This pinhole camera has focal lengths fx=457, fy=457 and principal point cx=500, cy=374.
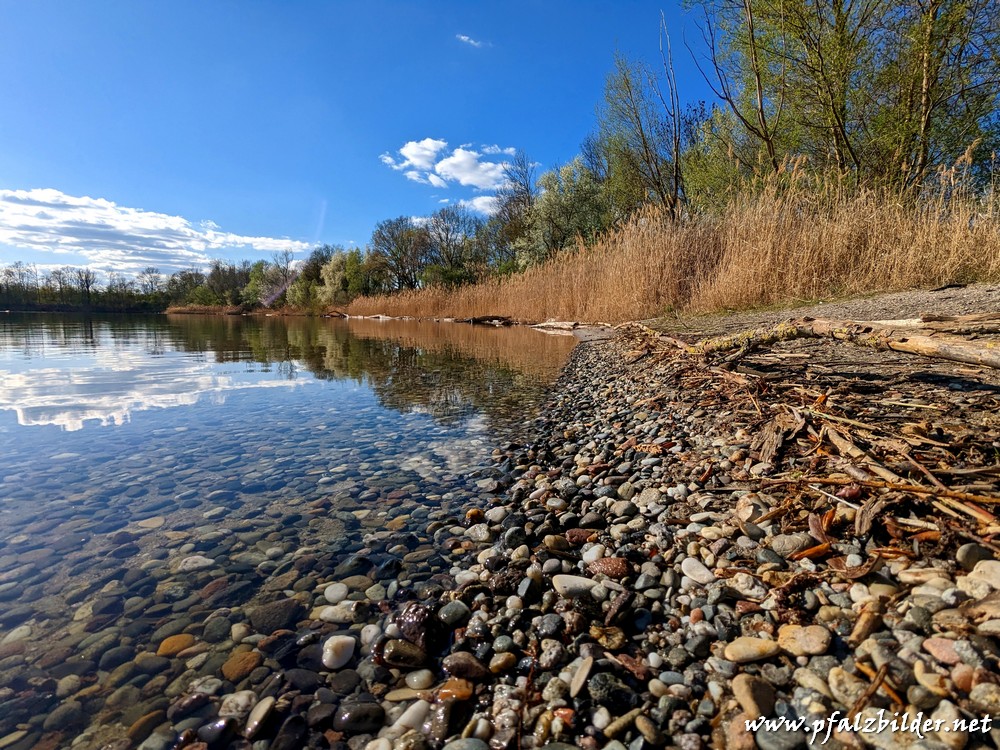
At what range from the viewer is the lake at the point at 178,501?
1424 mm

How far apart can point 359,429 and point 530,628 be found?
3.01m

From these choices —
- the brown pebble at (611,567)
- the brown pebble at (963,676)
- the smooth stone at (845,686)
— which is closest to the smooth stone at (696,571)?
the brown pebble at (611,567)

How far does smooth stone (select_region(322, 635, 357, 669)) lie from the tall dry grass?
805 cm

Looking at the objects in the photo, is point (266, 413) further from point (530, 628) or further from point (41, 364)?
point (41, 364)

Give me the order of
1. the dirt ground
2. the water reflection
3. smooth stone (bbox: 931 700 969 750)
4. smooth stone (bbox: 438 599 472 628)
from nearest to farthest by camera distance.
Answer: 1. smooth stone (bbox: 931 700 969 750)
2. smooth stone (bbox: 438 599 472 628)
3. the dirt ground
4. the water reflection

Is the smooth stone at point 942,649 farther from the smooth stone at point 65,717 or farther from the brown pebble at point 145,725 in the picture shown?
the smooth stone at point 65,717

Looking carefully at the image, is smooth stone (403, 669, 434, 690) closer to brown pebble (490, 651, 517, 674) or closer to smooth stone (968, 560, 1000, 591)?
brown pebble (490, 651, 517, 674)

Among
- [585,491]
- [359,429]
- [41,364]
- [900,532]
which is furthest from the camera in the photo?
[41,364]

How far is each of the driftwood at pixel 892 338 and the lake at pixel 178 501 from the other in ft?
6.40

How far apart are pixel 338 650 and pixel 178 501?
68.5 inches

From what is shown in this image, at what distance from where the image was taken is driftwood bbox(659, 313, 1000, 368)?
8.34 feet

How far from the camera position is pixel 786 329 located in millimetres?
4039

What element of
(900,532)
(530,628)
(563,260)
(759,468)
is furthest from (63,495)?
(563,260)

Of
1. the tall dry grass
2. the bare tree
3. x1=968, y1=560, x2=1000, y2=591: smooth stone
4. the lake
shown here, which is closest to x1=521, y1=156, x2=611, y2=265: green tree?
the tall dry grass
